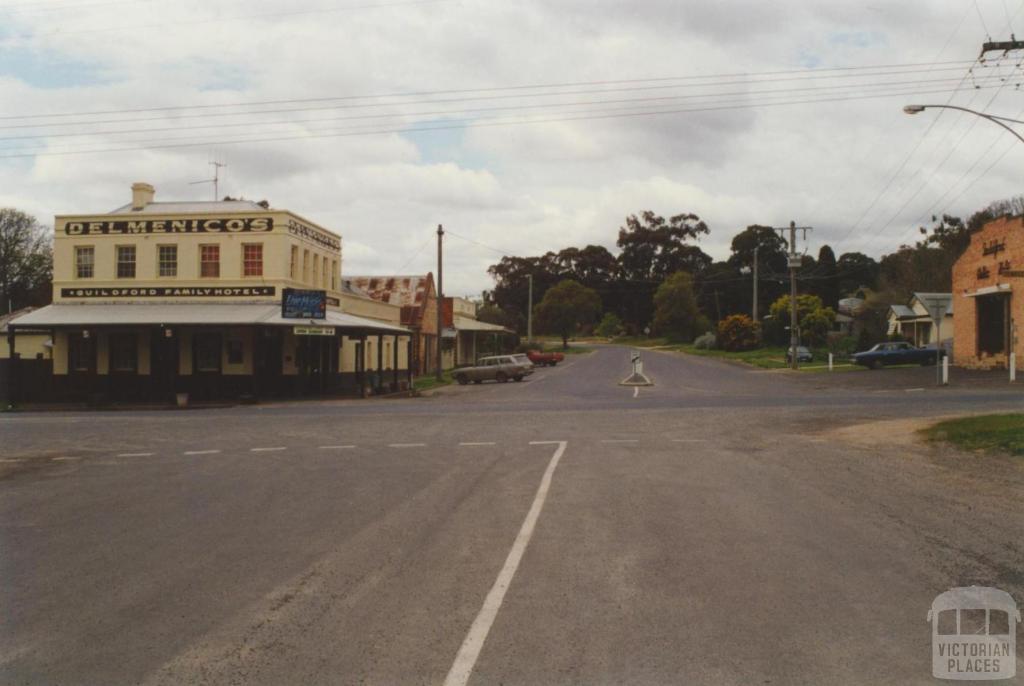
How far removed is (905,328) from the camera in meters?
70.7

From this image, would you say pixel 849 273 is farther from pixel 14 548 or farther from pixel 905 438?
pixel 14 548

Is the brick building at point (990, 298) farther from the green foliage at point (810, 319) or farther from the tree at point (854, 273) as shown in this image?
the tree at point (854, 273)

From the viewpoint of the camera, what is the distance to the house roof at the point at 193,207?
41.1m

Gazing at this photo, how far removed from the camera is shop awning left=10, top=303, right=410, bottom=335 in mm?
34375

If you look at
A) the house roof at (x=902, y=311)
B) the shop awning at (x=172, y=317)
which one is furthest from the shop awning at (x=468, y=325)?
the house roof at (x=902, y=311)

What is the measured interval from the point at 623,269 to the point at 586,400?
103 metres

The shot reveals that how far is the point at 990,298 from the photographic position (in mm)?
42125

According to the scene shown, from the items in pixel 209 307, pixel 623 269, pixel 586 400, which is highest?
pixel 623 269

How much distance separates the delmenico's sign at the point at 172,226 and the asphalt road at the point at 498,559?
22695mm

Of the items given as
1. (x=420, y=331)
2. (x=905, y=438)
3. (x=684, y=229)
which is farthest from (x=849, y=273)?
(x=905, y=438)

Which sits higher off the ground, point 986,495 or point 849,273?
point 849,273

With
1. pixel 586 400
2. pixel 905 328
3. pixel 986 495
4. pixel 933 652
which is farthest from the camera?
pixel 905 328

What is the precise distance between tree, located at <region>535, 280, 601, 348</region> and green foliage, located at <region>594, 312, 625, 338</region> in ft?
73.3

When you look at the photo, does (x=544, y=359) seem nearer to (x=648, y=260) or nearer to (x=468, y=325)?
(x=468, y=325)
